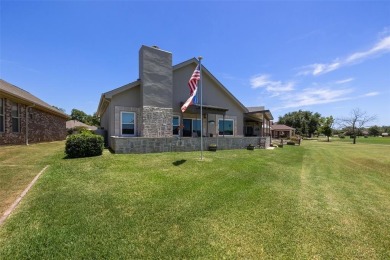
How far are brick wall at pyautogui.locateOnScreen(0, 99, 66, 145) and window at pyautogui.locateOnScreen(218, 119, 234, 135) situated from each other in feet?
53.6

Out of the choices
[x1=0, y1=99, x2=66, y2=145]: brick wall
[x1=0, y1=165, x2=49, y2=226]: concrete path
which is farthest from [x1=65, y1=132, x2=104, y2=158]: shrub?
[x1=0, y1=99, x2=66, y2=145]: brick wall

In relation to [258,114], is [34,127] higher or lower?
lower

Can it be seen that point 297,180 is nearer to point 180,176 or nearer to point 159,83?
point 180,176

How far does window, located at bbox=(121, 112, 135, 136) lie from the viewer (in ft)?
51.3

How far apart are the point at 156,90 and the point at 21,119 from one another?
10.8 meters

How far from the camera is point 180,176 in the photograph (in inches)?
340

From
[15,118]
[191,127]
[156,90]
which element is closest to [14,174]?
[156,90]

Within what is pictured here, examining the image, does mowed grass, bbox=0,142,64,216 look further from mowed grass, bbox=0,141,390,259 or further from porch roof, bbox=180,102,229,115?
porch roof, bbox=180,102,229,115

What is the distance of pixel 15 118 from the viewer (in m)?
16.2

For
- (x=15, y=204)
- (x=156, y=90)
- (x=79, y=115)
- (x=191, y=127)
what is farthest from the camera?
(x=79, y=115)

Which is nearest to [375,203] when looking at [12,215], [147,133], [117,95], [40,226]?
[40,226]

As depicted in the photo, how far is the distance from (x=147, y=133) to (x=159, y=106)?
217cm

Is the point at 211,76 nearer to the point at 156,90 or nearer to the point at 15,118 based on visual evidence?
the point at 156,90

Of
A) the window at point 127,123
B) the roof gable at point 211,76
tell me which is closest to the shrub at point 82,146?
the window at point 127,123
